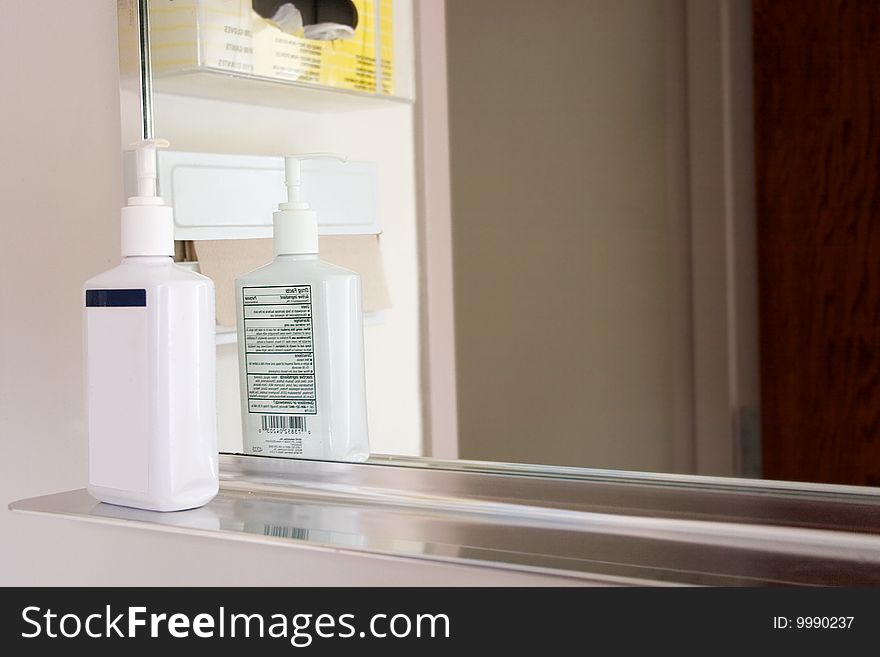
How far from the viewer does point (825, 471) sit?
0.51m

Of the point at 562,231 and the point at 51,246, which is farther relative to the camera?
the point at 51,246

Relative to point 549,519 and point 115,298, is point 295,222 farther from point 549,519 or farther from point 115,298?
point 549,519

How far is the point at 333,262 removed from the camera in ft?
2.10

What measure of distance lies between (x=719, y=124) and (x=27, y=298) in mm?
449

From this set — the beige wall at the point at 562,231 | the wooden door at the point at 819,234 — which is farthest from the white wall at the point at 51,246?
the wooden door at the point at 819,234

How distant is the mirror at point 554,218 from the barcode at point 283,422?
0.08 ft

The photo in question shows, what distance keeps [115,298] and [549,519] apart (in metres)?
0.26

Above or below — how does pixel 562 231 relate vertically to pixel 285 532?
above

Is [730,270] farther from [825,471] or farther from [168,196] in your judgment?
[168,196]

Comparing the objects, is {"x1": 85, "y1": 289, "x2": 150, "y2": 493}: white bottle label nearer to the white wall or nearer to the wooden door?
the white wall

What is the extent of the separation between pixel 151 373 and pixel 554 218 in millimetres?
225

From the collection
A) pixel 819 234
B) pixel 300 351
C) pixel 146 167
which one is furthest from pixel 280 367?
pixel 819 234
